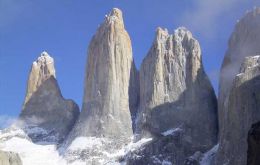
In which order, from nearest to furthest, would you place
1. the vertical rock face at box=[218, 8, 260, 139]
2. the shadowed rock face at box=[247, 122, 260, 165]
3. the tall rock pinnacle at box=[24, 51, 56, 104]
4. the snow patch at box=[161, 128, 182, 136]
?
1. the shadowed rock face at box=[247, 122, 260, 165]
2. the vertical rock face at box=[218, 8, 260, 139]
3. the snow patch at box=[161, 128, 182, 136]
4. the tall rock pinnacle at box=[24, 51, 56, 104]

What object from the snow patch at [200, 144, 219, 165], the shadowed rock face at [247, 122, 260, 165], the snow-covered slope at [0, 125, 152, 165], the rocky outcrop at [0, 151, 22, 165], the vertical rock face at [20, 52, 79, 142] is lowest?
the shadowed rock face at [247, 122, 260, 165]

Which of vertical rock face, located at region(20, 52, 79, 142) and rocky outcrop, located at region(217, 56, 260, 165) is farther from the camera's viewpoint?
vertical rock face, located at region(20, 52, 79, 142)

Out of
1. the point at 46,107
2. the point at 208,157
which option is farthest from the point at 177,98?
the point at 46,107

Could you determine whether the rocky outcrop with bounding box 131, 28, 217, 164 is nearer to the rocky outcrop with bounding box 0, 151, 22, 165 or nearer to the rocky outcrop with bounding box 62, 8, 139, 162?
the rocky outcrop with bounding box 62, 8, 139, 162

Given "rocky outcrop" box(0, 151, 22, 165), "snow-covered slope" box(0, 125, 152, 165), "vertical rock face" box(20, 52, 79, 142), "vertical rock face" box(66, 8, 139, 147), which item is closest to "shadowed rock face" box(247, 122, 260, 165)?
"rocky outcrop" box(0, 151, 22, 165)

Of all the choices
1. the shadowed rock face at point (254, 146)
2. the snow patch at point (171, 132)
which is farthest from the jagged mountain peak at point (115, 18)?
the shadowed rock face at point (254, 146)

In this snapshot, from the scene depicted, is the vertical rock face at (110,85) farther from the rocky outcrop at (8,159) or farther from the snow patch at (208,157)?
the rocky outcrop at (8,159)

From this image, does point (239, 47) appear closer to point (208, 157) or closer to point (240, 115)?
point (208, 157)

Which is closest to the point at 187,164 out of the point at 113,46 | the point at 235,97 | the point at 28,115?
the point at 235,97
